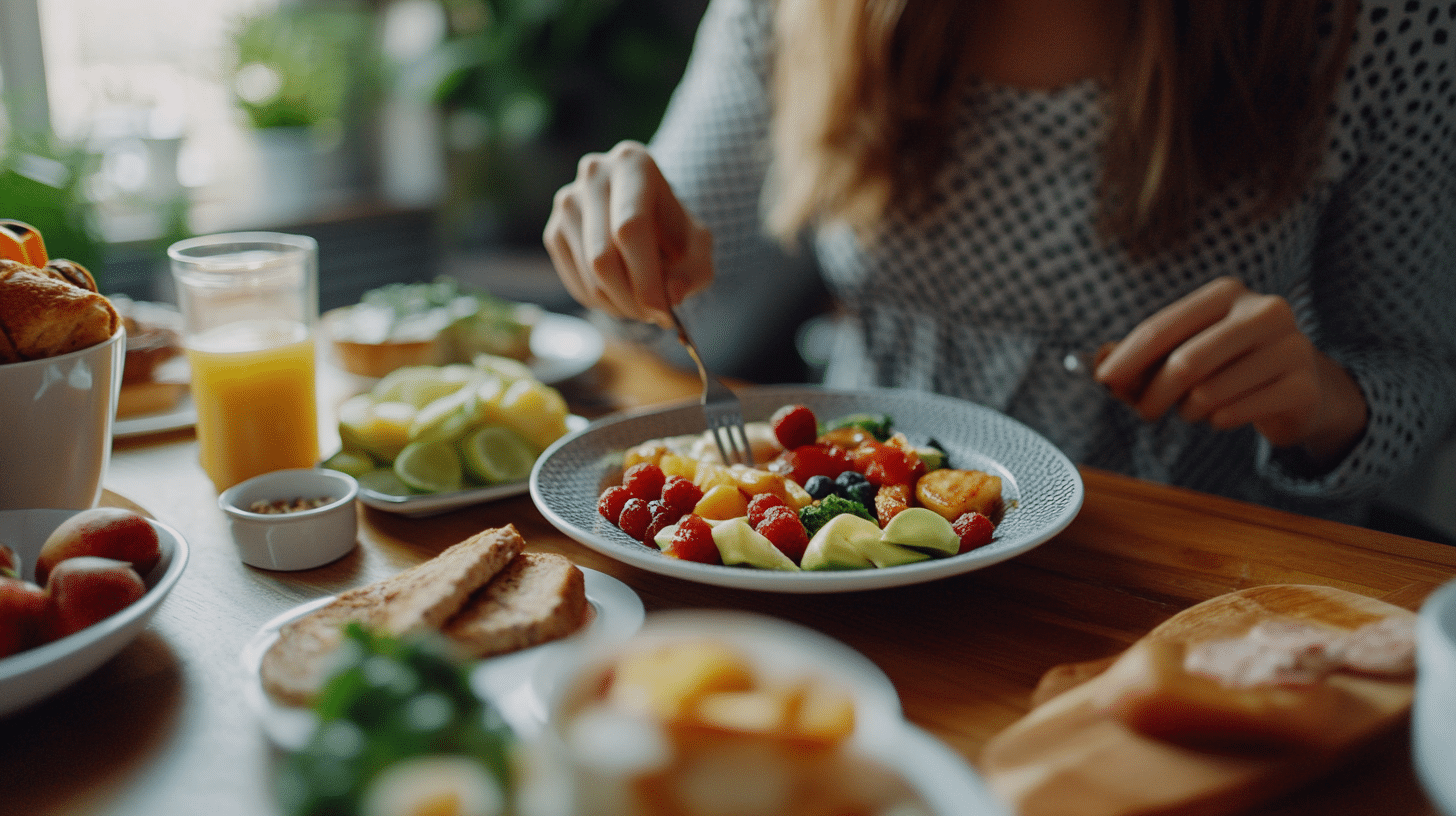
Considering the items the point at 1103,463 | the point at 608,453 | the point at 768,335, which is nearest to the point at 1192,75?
the point at 1103,463

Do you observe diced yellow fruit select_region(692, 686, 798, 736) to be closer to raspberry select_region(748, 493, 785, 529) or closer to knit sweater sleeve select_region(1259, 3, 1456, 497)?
raspberry select_region(748, 493, 785, 529)

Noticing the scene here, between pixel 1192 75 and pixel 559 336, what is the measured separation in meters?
1.23

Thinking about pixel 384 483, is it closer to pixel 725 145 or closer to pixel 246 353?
pixel 246 353

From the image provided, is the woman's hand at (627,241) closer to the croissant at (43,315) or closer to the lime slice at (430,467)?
the lime slice at (430,467)

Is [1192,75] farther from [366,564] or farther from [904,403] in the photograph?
[366,564]

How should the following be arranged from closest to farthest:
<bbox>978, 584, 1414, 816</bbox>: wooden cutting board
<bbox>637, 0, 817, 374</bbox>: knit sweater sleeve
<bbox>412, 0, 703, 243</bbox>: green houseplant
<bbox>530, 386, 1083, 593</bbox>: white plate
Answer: <bbox>978, 584, 1414, 816</bbox>: wooden cutting board → <bbox>530, 386, 1083, 593</bbox>: white plate → <bbox>637, 0, 817, 374</bbox>: knit sweater sleeve → <bbox>412, 0, 703, 243</bbox>: green houseplant

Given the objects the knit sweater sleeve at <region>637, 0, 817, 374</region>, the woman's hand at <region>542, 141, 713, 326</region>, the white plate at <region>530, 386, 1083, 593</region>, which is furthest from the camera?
the knit sweater sleeve at <region>637, 0, 817, 374</region>

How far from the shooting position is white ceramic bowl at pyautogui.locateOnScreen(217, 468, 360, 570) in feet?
3.17

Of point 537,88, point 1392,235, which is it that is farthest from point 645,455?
point 537,88

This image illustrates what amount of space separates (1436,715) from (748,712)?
0.43m

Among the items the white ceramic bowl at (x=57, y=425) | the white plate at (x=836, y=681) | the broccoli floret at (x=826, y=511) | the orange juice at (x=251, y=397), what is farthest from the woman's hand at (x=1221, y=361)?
the white ceramic bowl at (x=57, y=425)

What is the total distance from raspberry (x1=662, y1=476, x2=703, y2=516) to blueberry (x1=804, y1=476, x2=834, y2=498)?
0.42 ft

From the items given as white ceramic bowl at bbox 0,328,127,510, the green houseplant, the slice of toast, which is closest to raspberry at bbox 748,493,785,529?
the slice of toast

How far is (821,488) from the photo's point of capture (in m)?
1.06
